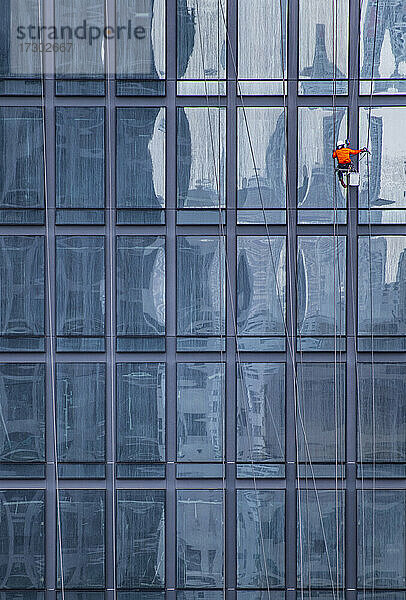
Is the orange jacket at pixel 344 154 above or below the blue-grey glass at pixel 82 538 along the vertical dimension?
above

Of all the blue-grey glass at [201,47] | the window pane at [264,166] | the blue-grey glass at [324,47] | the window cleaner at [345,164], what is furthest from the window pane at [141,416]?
the blue-grey glass at [324,47]

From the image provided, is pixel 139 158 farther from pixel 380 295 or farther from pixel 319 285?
pixel 380 295

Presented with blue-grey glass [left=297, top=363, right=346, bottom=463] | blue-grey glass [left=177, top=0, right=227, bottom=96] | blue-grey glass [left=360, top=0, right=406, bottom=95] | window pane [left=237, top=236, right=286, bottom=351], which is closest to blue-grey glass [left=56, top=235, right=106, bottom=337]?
window pane [left=237, top=236, right=286, bottom=351]

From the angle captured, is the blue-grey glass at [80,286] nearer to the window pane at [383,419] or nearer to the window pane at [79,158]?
the window pane at [79,158]

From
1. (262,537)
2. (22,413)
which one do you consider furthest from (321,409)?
(22,413)

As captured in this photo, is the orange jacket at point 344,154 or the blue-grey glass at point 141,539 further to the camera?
the blue-grey glass at point 141,539

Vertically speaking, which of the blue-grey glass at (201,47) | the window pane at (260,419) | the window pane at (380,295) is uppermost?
the blue-grey glass at (201,47)

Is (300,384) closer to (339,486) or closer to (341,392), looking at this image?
(341,392)
